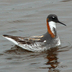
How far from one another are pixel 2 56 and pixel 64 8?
22.4ft

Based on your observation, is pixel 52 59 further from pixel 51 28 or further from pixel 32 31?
pixel 32 31

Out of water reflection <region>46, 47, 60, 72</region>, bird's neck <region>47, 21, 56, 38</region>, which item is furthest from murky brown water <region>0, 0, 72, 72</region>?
bird's neck <region>47, 21, 56, 38</region>

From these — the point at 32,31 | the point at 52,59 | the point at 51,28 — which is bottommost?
the point at 52,59

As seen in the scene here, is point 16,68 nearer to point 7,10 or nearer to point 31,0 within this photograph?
point 7,10

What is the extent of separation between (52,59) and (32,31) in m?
3.19

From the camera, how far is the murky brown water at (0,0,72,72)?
1020 centimetres

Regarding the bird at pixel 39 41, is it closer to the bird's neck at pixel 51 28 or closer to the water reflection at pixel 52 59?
the bird's neck at pixel 51 28

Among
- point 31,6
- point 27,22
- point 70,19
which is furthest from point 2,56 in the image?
point 31,6

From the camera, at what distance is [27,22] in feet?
49.2

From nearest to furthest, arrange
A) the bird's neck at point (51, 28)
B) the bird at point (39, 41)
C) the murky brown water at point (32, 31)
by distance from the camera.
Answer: the murky brown water at point (32, 31), the bird at point (39, 41), the bird's neck at point (51, 28)

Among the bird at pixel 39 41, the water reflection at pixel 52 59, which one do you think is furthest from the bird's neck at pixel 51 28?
the water reflection at pixel 52 59

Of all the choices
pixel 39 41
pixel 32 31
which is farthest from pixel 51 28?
pixel 32 31

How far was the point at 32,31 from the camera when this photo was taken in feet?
45.3

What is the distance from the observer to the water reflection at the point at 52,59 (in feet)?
32.6
